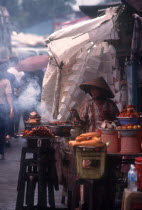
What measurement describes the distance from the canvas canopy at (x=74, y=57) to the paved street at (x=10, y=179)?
1368 millimetres

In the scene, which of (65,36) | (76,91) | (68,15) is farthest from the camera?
(68,15)

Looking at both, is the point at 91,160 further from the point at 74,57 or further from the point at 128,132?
the point at 74,57

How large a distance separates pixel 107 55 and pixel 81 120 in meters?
3.03

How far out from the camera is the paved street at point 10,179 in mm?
8984

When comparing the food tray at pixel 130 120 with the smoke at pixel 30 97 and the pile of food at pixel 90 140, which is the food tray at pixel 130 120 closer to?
the pile of food at pixel 90 140

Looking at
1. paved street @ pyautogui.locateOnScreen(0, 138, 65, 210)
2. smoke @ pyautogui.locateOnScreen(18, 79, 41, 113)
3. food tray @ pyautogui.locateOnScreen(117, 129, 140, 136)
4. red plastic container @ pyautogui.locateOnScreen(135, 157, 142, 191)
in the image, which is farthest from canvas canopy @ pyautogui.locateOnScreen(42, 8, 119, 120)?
smoke @ pyautogui.locateOnScreen(18, 79, 41, 113)

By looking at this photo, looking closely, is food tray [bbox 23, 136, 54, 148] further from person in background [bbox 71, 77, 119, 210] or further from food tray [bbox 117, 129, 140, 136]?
food tray [bbox 117, 129, 140, 136]

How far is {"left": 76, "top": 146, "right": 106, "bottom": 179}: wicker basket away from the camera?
21.8 feet

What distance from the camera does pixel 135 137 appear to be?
22.5ft

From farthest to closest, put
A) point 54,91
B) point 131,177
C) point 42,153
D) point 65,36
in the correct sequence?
point 54,91 < point 65,36 < point 42,153 < point 131,177

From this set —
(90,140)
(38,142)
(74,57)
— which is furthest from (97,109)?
(74,57)

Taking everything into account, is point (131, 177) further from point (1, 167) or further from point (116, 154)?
point (1, 167)

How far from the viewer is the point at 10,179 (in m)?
11.2

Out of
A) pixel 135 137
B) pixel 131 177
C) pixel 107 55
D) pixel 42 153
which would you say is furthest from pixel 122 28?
pixel 131 177
